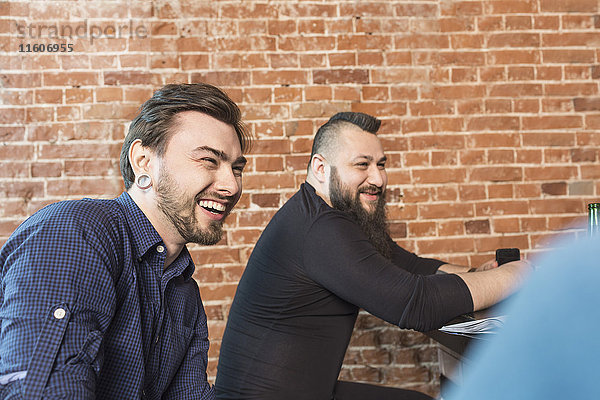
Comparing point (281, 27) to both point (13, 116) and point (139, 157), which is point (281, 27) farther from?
point (139, 157)

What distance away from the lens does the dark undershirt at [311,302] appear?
5.08 ft

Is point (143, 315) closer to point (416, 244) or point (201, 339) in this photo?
point (201, 339)

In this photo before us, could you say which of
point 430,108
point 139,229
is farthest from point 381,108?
point 139,229

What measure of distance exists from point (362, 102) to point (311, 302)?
1.29m

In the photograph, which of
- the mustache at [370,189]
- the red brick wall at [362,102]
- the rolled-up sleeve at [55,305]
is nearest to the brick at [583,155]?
the red brick wall at [362,102]

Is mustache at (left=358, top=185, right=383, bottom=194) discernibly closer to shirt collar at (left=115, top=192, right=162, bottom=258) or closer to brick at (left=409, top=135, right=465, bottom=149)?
brick at (left=409, top=135, right=465, bottom=149)

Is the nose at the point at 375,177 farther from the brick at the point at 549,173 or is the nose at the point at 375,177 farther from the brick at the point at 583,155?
the brick at the point at 583,155

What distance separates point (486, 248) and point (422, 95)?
0.85 metres

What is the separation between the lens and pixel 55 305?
89 centimetres

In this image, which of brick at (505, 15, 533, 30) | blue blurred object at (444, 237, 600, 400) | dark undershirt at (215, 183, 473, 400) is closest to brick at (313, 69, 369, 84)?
brick at (505, 15, 533, 30)

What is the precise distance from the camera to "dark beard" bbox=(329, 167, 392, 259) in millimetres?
2068

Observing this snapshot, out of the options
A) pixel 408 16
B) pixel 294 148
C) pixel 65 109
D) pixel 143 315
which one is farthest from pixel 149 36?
pixel 143 315

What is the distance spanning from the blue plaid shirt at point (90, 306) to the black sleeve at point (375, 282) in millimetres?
483

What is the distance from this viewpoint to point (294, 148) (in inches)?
103
